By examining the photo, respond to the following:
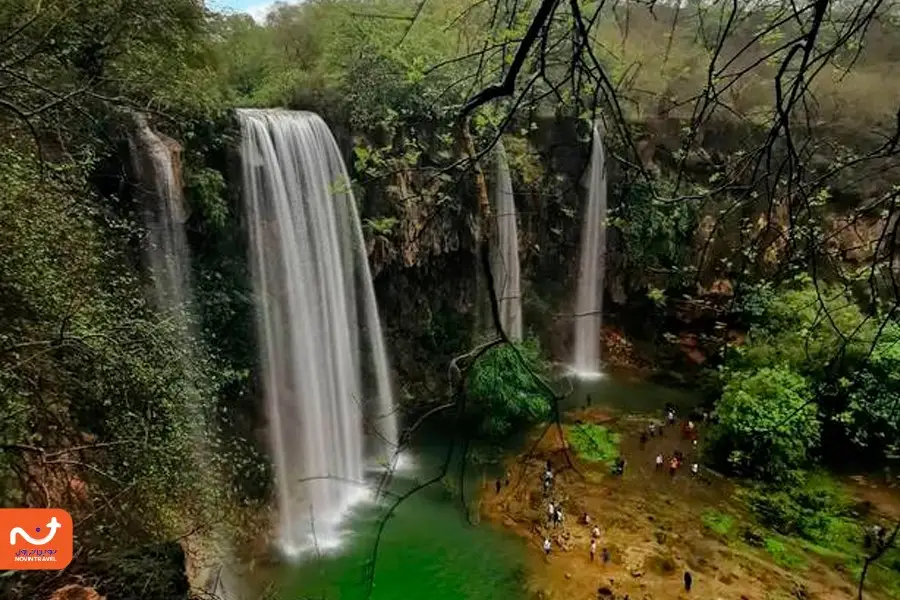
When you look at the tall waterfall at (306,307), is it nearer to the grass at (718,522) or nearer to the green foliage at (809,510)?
the grass at (718,522)

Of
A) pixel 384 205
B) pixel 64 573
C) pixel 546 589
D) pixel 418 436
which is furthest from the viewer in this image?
pixel 418 436

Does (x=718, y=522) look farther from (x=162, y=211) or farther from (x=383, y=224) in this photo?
(x=162, y=211)

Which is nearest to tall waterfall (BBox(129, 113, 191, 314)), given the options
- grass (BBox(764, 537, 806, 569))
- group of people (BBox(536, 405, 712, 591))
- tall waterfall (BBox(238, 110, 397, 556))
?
tall waterfall (BBox(238, 110, 397, 556))

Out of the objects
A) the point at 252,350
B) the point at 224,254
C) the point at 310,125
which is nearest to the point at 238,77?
the point at 310,125

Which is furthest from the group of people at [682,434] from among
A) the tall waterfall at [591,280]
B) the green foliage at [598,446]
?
the tall waterfall at [591,280]

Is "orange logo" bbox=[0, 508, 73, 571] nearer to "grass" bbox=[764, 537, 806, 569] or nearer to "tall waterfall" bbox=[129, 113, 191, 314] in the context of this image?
"tall waterfall" bbox=[129, 113, 191, 314]

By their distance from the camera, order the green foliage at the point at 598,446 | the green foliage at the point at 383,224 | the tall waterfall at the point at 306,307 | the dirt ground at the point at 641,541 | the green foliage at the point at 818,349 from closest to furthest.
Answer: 1. the green foliage at the point at 383,224
2. the dirt ground at the point at 641,541
3. the tall waterfall at the point at 306,307
4. the green foliage at the point at 818,349
5. the green foliage at the point at 598,446

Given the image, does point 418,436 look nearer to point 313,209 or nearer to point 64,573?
point 313,209
